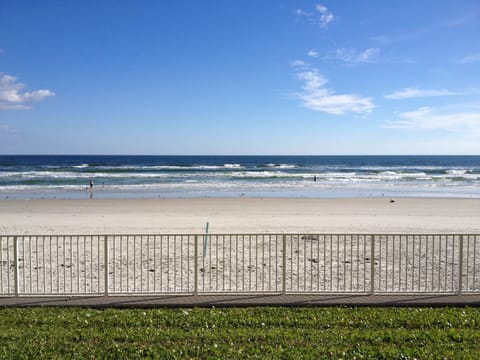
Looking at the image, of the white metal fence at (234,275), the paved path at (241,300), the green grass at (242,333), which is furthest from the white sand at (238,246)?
the green grass at (242,333)

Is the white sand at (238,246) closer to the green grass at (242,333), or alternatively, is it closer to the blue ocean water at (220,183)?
the green grass at (242,333)

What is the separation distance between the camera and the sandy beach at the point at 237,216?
17.4m

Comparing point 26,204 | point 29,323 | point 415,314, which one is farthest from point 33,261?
point 26,204

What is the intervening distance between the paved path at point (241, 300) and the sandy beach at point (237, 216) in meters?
8.83

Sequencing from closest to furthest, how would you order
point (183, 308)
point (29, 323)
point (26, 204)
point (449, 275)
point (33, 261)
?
point (29, 323), point (183, 308), point (449, 275), point (33, 261), point (26, 204)

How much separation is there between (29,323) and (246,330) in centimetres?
336

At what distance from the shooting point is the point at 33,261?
1111cm

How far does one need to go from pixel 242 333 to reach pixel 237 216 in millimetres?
16475

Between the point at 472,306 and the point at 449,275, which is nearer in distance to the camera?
the point at 472,306

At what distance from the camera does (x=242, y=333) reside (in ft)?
19.3

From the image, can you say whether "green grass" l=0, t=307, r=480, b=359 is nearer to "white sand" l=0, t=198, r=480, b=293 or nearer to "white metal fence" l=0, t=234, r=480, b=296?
"white metal fence" l=0, t=234, r=480, b=296

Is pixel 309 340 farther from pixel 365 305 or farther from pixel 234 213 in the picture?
pixel 234 213

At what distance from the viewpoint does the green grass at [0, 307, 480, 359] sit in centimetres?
528

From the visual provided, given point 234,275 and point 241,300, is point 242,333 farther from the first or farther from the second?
point 234,275
